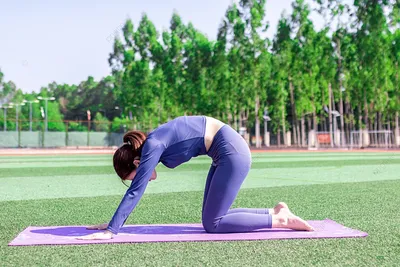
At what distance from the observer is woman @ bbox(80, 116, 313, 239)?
469 centimetres

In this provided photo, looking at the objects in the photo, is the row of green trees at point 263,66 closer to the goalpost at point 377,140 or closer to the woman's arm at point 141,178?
the goalpost at point 377,140

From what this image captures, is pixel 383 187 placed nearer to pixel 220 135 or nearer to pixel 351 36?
pixel 220 135

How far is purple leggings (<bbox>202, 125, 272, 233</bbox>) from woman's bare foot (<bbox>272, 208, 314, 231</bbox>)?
61 mm

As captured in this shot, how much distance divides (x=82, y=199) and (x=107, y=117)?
114 meters

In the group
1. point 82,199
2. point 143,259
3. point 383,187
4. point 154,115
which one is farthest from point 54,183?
point 154,115

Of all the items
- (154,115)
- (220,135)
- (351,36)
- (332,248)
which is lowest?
(332,248)

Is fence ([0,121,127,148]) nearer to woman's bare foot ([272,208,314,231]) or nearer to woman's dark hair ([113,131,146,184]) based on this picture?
woman's bare foot ([272,208,314,231])

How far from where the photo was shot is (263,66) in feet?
172

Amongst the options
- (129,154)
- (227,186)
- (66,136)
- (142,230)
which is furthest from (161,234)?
(66,136)

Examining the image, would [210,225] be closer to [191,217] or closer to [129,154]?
[129,154]

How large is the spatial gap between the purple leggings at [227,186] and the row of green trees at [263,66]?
1695 inches

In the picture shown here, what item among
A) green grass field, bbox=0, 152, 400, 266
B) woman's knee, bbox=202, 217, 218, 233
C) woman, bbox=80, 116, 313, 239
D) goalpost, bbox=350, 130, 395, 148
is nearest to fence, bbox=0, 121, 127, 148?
goalpost, bbox=350, 130, 395, 148

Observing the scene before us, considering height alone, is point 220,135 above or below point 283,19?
below

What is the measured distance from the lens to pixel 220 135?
494 centimetres
